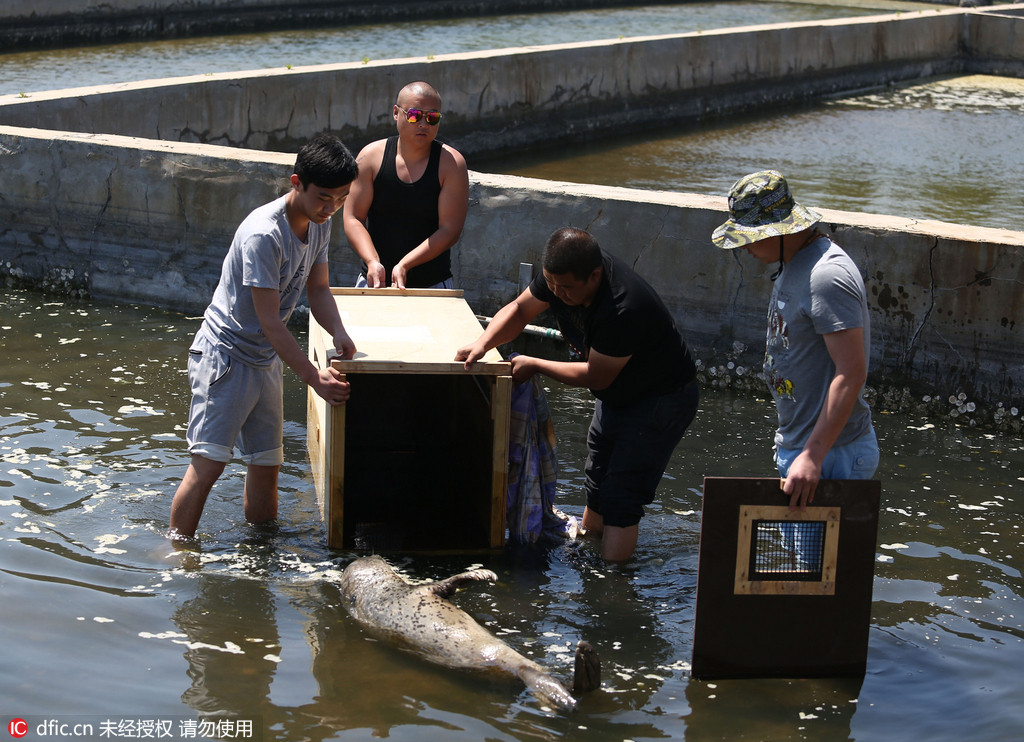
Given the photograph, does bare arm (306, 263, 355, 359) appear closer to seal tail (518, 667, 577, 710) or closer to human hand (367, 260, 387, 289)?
human hand (367, 260, 387, 289)

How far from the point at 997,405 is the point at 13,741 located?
17.3 feet

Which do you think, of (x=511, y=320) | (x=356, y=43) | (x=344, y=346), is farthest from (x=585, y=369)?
A: (x=356, y=43)

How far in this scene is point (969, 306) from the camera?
6516 millimetres

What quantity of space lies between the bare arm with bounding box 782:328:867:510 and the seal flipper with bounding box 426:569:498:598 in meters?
1.37

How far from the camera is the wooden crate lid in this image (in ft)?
15.1

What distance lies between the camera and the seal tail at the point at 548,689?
12.6ft

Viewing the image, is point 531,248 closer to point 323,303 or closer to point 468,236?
point 468,236

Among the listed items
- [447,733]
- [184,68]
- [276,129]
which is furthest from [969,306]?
[184,68]

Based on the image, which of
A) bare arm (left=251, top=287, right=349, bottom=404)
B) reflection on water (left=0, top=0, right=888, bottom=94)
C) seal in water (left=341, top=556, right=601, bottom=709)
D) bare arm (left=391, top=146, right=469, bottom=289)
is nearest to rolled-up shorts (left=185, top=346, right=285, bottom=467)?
bare arm (left=251, top=287, right=349, bottom=404)

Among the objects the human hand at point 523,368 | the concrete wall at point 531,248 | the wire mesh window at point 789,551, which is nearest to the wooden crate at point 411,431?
the human hand at point 523,368

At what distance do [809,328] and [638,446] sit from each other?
119 centimetres

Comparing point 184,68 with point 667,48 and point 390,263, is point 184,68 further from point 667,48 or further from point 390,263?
point 390,263

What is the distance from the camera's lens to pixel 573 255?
438 centimetres

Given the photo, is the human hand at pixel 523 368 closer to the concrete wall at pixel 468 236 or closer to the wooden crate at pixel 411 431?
the wooden crate at pixel 411 431
